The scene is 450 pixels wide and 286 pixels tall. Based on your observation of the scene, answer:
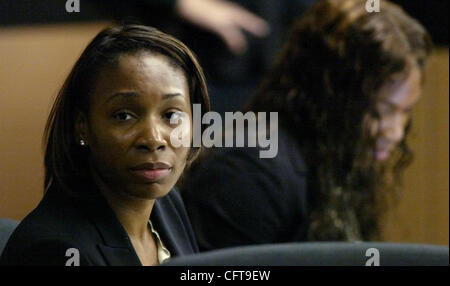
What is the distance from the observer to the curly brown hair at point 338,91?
3.30ft

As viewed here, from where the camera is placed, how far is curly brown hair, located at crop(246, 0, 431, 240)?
1.01 m

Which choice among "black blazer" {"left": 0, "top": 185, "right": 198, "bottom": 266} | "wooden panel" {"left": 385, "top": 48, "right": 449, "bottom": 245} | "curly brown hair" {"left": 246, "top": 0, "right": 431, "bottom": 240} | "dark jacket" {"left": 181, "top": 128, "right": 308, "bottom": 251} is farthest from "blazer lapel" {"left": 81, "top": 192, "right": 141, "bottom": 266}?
"wooden panel" {"left": 385, "top": 48, "right": 449, "bottom": 245}

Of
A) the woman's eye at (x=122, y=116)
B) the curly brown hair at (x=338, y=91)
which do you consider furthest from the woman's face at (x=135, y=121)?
the curly brown hair at (x=338, y=91)

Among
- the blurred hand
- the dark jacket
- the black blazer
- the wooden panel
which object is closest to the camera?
the black blazer

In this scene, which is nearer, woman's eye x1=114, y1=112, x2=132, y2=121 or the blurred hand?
woman's eye x1=114, y1=112, x2=132, y2=121

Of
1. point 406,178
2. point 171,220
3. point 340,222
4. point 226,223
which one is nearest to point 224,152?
point 226,223

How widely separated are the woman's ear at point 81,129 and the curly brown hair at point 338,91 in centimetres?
51

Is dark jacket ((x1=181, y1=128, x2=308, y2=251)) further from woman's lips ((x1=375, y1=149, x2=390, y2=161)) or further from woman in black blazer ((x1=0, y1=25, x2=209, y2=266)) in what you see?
woman in black blazer ((x1=0, y1=25, x2=209, y2=266))

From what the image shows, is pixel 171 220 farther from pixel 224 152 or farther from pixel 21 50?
pixel 224 152

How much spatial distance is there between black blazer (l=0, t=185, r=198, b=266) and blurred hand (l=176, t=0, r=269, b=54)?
429 mm

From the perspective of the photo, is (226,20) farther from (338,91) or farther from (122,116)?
(122,116)

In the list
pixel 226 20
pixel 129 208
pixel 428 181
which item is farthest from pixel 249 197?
pixel 428 181

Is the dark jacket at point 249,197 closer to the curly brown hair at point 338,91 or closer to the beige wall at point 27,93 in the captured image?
the curly brown hair at point 338,91
